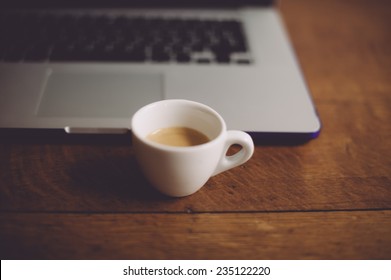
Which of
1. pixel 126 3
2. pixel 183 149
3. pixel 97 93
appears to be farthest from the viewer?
pixel 126 3

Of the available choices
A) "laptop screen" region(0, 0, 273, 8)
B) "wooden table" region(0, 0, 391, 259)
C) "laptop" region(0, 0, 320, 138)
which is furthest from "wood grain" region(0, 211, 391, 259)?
"laptop screen" region(0, 0, 273, 8)

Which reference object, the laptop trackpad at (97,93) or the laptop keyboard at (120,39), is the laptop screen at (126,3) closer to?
the laptop keyboard at (120,39)

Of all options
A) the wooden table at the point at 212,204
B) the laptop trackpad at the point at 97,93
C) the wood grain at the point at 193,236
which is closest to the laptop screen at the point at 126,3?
the laptop trackpad at the point at 97,93

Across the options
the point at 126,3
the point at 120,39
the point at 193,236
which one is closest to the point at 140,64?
the point at 120,39

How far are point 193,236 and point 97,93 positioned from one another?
23cm

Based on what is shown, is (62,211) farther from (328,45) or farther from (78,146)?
(328,45)

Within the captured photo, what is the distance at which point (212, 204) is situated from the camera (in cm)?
42

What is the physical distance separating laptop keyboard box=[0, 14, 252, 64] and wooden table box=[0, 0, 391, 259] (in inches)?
5.9

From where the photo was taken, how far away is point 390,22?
794mm

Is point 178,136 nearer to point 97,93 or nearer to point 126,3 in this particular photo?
point 97,93

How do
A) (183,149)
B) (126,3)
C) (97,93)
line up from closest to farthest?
(183,149) → (97,93) → (126,3)

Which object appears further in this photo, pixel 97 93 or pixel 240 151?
pixel 97 93

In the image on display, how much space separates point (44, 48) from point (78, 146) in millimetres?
178
